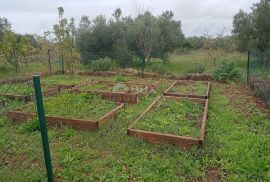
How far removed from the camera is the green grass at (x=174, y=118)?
174 inches

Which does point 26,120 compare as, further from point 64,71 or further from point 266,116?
point 64,71

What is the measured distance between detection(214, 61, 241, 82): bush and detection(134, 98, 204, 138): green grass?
4.54 meters

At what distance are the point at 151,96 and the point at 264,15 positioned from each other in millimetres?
13111

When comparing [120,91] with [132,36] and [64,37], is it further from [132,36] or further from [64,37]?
[132,36]

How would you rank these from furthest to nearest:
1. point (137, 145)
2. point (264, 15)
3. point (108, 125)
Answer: point (264, 15), point (108, 125), point (137, 145)

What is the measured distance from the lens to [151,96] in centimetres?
776

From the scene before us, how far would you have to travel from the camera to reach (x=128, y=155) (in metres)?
3.76

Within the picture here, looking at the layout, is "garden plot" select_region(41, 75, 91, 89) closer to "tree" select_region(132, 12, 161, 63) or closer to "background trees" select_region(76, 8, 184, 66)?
"background trees" select_region(76, 8, 184, 66)

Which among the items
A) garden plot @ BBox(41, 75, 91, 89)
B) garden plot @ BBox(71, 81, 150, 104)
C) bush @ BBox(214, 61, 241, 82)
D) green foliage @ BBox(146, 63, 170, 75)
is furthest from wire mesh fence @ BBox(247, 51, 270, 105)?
garden plot @ BBox(41, 75, 91, 89)

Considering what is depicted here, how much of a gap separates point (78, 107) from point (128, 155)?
248 centimetres

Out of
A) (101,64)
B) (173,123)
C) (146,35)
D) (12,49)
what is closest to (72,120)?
(173,123)

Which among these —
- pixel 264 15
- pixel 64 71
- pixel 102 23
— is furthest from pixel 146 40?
pixel 264 15

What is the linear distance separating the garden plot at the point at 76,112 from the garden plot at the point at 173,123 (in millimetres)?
861

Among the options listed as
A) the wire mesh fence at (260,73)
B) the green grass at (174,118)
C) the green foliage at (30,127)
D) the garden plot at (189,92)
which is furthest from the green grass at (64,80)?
the wire mesh fence at (260,73)
